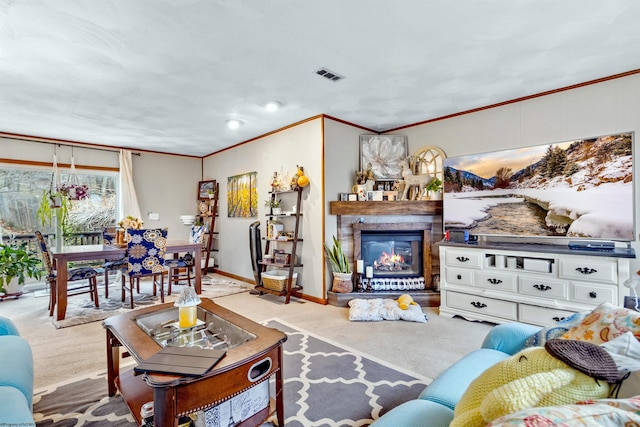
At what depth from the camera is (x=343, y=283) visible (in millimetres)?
3967

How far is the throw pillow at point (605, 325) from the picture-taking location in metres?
1.08

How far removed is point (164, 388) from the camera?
1238 millimetres

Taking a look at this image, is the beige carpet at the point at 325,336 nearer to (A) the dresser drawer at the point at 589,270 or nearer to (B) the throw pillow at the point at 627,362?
(A) the dresser drawer at the point at 589,270

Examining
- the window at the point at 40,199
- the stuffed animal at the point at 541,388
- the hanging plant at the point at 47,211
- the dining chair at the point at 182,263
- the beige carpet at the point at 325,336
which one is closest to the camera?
the stuffed animal at the point at 541,388

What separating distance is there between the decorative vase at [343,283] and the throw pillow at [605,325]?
9.17 ft

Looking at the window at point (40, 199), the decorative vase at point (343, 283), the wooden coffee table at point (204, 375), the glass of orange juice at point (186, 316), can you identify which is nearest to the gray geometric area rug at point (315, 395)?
the wooden coffee table at point (204, 375)

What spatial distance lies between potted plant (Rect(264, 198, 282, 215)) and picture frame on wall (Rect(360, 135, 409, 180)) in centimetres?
134

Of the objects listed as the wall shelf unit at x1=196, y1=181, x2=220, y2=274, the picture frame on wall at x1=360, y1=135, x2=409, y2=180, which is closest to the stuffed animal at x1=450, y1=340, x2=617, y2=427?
the picture frame on wall at x1=360, y1=135, x2=409, y2=180

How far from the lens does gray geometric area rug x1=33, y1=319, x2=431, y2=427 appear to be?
70.4 inches

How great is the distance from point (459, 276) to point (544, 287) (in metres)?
0.78

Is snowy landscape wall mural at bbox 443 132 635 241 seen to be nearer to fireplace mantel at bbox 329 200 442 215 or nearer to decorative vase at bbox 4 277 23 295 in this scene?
fireplace mantel at bbox 329 200 442 215

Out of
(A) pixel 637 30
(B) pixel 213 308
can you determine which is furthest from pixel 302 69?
(A) pixel 637 30

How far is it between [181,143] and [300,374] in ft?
15.0

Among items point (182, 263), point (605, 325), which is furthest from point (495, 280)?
point (182, 263)
